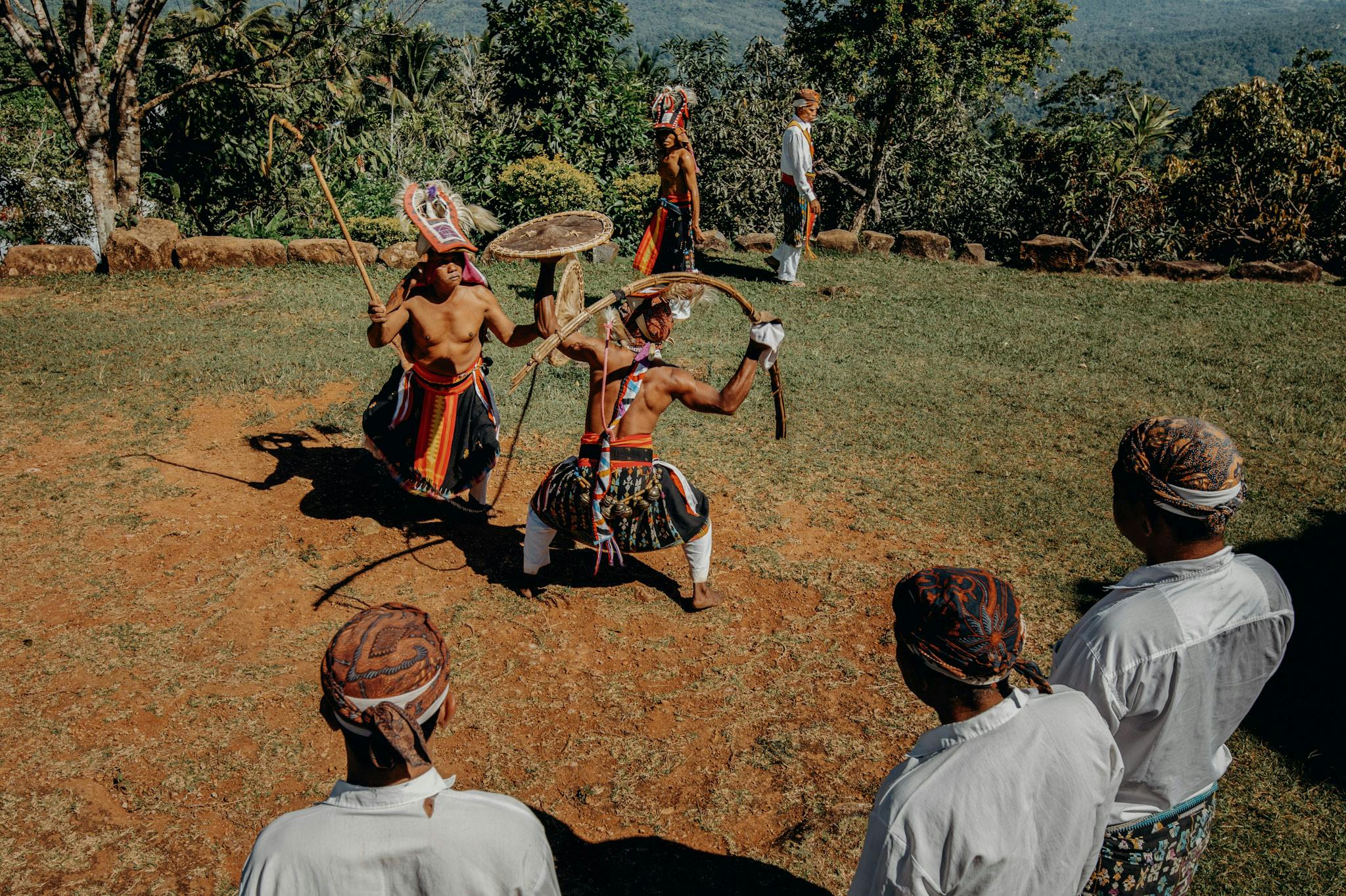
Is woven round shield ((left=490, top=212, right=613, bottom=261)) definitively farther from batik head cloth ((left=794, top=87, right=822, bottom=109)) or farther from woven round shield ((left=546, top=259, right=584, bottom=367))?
batik head cloth ((left=794, top=87, right=822, bottom=109))

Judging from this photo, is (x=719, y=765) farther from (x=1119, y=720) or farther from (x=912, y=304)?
(x=912, y=304)

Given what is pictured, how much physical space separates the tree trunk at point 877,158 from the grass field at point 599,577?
577 centimetres

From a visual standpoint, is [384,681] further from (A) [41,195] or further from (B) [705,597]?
(A) [41,195]

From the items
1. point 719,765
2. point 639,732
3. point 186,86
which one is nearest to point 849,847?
point 719,765

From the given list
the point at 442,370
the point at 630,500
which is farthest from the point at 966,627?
the point at 442,370

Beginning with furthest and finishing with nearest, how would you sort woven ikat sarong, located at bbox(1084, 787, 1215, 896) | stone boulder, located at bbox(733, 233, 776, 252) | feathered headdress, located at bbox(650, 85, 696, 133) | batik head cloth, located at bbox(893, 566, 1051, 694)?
stone boulder, located at bbox(733, 233, 776, 252) → feathered headdress, located at bbox(650, 85, 696, 133) → woven ikat sarong, located at bbox(1084, 787, 1215, 896) → batik head cloth, located at bbox(893, 566, 1051, 694)

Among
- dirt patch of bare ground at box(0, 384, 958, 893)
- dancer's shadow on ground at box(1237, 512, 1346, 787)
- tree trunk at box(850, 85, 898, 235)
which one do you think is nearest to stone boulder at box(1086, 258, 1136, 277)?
tree trunk at box(850, 85, 898, 235)

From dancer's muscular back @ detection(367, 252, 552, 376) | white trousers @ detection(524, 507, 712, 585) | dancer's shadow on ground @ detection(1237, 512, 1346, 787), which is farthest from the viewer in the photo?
dancer's muscular back @ detection(367, 252, 552, 376)

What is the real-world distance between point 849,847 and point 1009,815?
197 centimetres

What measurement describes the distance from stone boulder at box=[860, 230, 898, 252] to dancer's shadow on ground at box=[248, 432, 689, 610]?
8840 millimetres

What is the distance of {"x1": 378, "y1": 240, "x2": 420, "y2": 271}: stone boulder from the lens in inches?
446

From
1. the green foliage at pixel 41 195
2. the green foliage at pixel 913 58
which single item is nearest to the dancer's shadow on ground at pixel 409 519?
the green foliage at pixel 41 195

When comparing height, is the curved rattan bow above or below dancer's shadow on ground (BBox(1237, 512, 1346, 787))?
above

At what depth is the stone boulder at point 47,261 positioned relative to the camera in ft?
34.4
